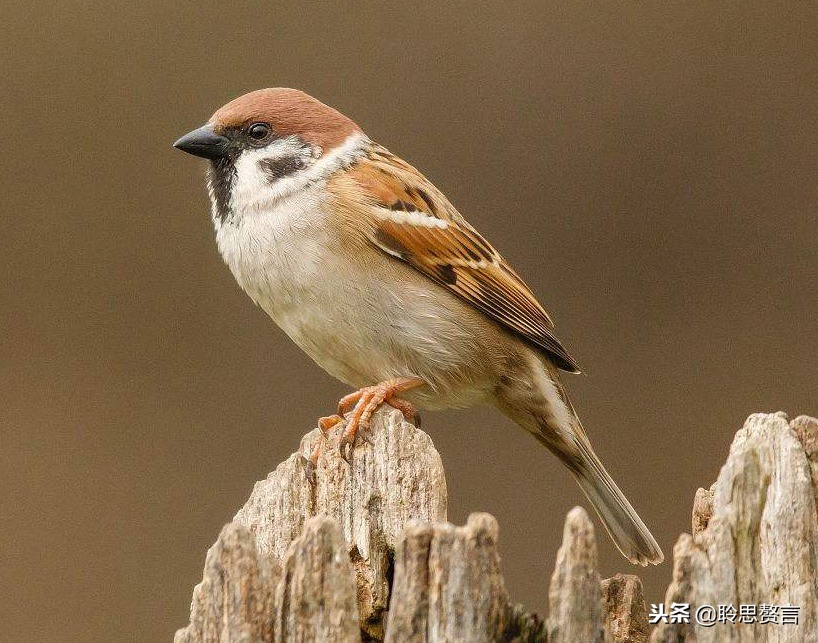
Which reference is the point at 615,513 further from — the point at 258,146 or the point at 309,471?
the point at 258,146

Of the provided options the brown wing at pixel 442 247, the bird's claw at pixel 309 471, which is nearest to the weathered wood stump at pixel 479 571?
the bird's claw at pixel 309 471

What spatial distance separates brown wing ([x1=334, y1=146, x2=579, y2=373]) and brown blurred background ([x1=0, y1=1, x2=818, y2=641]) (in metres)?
0.44

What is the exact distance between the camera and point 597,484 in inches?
105

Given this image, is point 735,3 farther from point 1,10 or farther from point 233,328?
point 1,10

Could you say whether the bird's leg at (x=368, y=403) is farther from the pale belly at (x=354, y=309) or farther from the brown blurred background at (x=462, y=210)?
the brown blurred background at (x=462, y=210)

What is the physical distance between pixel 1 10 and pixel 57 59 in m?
0.22

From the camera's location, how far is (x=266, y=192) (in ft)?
8.46

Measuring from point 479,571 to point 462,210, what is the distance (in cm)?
199

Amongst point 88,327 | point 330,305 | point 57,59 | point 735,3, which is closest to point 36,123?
point 57,59

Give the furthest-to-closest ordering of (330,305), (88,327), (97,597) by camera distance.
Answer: (88,327) → (97,597) → (330,305)

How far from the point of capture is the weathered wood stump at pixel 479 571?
148 centimetres

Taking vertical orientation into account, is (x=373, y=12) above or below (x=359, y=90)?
above

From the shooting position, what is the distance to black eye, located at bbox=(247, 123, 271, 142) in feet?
8.63

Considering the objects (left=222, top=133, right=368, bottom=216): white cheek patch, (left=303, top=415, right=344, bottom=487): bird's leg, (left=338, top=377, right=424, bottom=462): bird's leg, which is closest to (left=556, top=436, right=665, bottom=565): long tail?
(left=338, top=377, right=424, bottom=462): bird's leg
